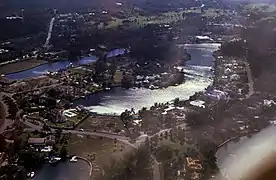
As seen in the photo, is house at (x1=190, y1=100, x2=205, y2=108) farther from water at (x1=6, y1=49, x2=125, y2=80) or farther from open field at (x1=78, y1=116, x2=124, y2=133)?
water at (x1=6, y1=49, x2=125, y2=80)

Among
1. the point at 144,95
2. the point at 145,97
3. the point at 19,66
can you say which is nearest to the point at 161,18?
the point at 19,66

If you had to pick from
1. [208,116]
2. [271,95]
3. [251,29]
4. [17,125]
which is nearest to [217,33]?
[251,29]

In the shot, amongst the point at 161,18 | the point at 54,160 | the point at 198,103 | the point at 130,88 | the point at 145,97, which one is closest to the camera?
the point at 54,160

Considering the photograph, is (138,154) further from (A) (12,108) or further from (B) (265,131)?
(A) (12,108)

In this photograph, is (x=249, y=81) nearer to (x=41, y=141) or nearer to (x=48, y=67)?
(x=48, y=67)

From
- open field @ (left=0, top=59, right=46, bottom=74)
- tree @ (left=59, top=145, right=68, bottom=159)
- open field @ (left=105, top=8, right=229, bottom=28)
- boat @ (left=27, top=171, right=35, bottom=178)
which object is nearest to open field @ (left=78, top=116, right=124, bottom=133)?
tree @ (left=59, top=145, right=68, bottom=159)

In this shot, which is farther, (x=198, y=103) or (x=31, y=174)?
(x=198, y=103)
